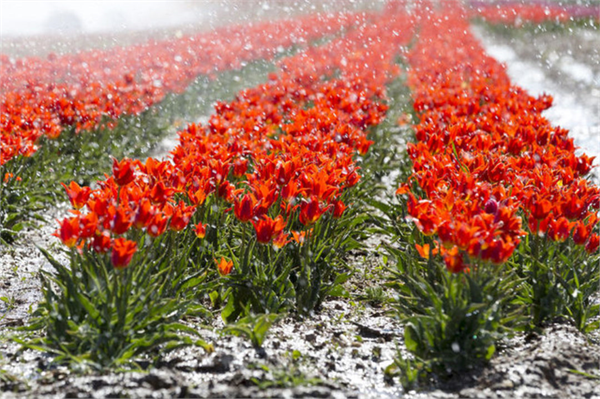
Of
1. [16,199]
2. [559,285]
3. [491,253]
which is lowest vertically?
[559,285]

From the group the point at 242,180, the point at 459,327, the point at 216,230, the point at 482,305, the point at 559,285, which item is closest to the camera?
the point at 482,305

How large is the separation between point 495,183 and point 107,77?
797cm

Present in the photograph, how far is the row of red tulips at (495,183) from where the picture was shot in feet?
8.63

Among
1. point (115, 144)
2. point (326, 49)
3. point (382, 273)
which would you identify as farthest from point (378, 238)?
point (326, 49)

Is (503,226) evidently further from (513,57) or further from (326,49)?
(513,57)

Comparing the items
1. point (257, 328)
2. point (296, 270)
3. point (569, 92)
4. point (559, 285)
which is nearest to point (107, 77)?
point (296, 270)

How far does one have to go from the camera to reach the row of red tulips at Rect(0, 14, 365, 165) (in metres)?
5.99

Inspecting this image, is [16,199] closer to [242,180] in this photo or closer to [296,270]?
[242,180]

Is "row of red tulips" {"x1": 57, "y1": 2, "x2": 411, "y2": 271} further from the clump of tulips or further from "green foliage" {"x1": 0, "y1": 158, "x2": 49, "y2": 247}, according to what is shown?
"green foliage" {"x1": 0, "y1": 158, "x2": 49, "y2": 247}

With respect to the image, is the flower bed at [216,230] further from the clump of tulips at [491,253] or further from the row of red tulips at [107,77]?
the row of red tulips at [107,77]

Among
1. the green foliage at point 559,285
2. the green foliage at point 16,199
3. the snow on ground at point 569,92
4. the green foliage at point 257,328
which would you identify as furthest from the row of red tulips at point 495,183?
the green foliage at point 16,199

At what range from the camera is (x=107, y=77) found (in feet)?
32.6

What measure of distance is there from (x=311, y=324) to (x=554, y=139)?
2.94 m

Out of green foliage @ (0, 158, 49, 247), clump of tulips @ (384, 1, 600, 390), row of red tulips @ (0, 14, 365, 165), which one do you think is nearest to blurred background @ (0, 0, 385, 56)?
row of red tulips @ (0, 14, 365, 165)
